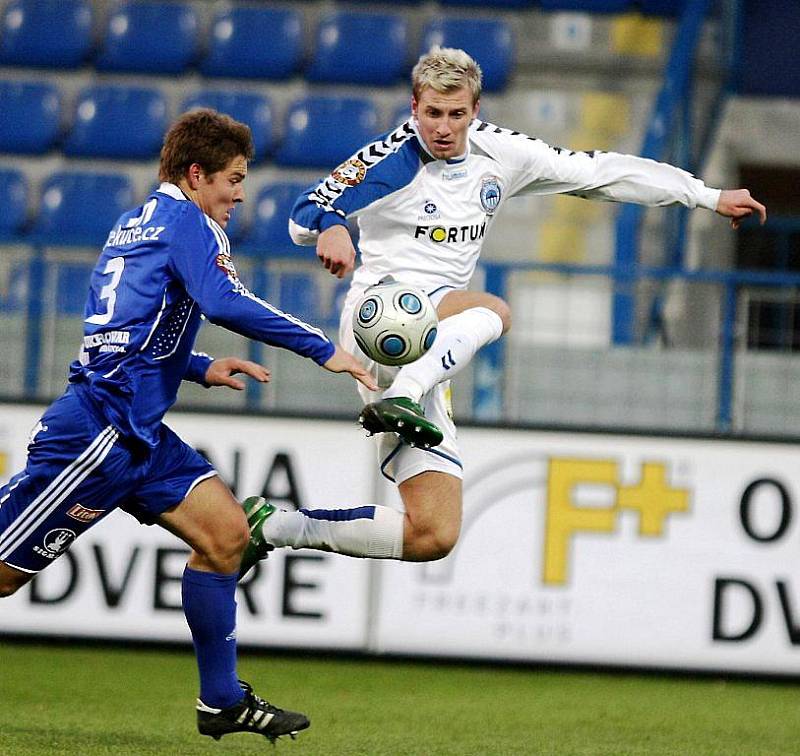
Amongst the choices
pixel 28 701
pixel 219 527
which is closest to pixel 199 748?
pixel 219 527

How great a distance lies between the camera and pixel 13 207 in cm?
1075

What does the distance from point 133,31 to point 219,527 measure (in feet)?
25.2

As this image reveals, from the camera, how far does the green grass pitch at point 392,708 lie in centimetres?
505

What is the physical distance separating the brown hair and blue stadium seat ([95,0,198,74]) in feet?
23.3

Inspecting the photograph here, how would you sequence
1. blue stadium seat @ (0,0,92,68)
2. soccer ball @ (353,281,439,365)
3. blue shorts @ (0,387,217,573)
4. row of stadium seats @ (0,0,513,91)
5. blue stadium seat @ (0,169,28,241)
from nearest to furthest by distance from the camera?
1. blue shorts @ (0,387,217,573)
2. soccer ball @ (353,281,439,365)
3. blue stadium seat @ (0,169,28,241)
4. row of stadium seats @ (0,0,513,91)
5. blue stadium seat @ (0,0,92,68)

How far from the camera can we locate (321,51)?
11.4 m

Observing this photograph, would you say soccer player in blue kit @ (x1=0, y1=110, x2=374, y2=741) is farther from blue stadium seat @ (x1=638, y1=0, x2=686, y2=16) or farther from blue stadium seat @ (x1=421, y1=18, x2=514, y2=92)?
blue stadium seat @ (x1=638, y1=0, x2=686, y2=16)

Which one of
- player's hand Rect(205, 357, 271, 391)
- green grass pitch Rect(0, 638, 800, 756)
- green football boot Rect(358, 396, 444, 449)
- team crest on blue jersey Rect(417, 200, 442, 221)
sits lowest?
green grass pitch Rect(0, 638, 800, 756)

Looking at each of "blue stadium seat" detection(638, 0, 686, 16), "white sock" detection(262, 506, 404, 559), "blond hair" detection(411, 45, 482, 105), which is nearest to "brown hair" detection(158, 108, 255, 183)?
"blond hair" detection(411, 45, 482, 105)

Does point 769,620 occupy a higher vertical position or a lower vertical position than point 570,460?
lower

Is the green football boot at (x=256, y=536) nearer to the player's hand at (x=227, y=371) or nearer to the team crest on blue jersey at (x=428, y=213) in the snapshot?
the player's hand at (x=227, y=371)

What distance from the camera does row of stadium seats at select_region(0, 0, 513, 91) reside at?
444 inches

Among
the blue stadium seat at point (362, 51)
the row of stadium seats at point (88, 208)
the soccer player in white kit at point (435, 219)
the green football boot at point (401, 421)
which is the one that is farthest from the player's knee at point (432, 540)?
the blue stadium seat at point (362, 51)

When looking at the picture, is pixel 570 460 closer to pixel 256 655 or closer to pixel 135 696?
pixel 256 655
